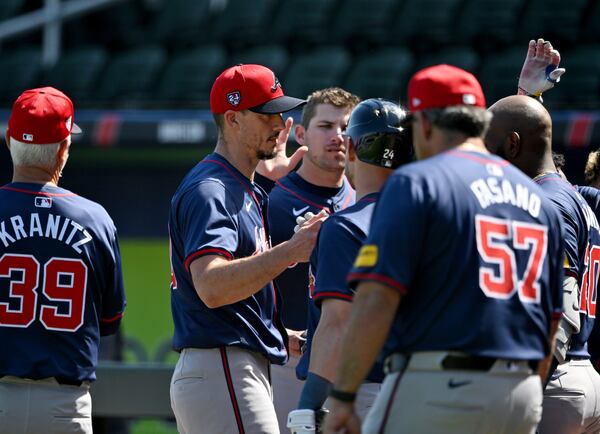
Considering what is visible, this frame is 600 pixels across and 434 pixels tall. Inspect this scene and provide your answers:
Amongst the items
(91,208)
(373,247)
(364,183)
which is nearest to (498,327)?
(373,247)

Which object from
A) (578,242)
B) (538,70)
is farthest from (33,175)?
(538,70)

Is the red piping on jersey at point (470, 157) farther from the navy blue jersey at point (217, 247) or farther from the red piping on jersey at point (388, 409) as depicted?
the navy blue jersey at point (217, 247)

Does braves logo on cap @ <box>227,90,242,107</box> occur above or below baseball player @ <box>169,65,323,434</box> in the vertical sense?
above

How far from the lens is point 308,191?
5.03 m

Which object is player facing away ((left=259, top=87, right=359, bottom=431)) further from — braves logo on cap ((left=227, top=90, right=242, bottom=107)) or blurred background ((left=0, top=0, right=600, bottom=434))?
blurred background ((left=0, top=0, right=600, bottom=434))

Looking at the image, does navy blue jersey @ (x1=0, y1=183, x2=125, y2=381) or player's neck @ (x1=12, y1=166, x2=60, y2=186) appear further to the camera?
player's neck @ (x1=12, y1=166, x2=60, y2=186)

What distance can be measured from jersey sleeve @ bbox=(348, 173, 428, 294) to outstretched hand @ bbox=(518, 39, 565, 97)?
1961 millimetres

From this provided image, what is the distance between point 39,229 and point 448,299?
168 cm

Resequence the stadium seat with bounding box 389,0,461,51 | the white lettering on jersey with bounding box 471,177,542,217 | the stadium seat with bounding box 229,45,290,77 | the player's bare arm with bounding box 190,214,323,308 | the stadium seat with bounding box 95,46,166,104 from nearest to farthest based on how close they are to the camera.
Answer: the white lettering on jersey with bounding box 471,177,542,217, the player's bare arm with bounding box 190,214,323,308, the stadium seat with bounding box 389,0,461,51, the stadium seat with bounding box 229,45,290,77, the stadium seat with bounding box 95,46,166,104

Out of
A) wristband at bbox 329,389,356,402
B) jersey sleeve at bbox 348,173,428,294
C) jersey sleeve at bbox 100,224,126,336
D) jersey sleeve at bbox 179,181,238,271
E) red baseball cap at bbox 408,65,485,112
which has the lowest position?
jersey sleeve at bbox 100,224,126,336

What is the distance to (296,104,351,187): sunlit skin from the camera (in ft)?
16.4

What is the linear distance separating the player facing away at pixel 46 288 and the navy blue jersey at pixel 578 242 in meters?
1.65

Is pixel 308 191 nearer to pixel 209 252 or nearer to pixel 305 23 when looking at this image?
pixel 209 252

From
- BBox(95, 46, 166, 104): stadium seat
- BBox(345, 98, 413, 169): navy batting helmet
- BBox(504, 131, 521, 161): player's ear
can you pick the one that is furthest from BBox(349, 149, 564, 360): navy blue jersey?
BBox(95, 46, 166, 104): stadium seat
